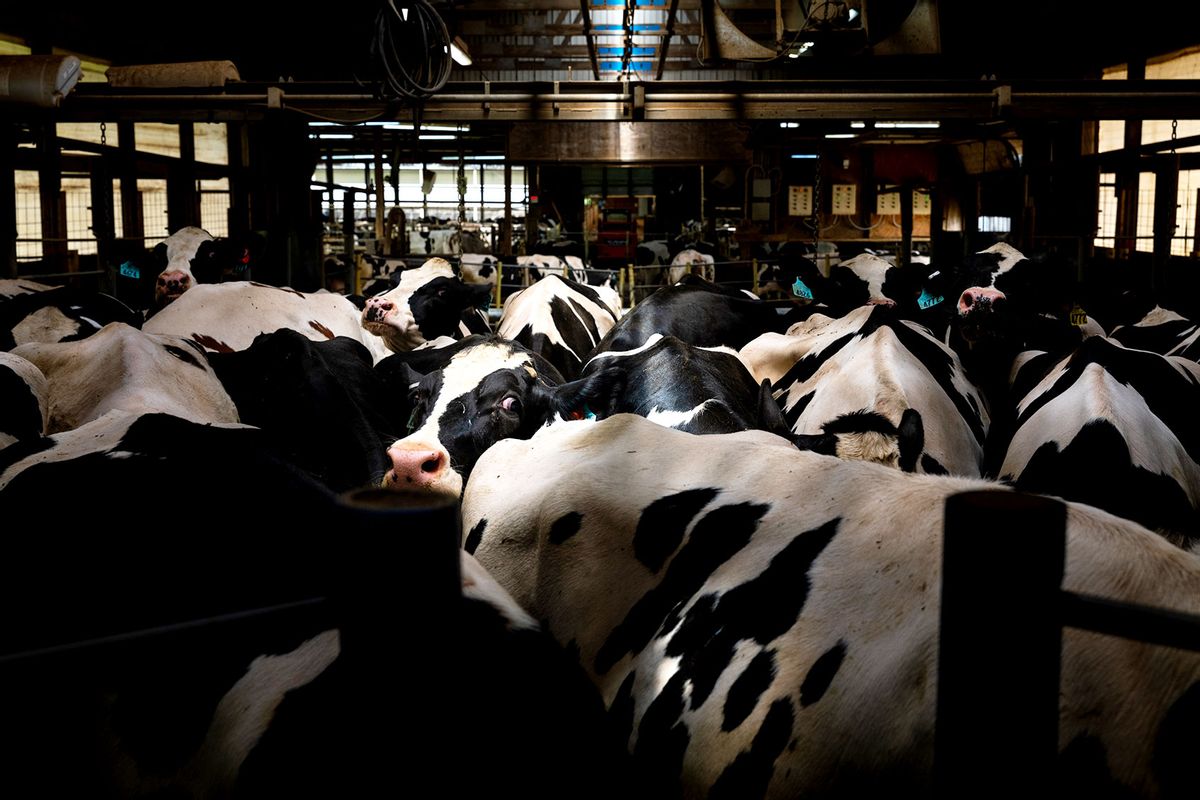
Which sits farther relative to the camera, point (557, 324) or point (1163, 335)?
point (557, 324)

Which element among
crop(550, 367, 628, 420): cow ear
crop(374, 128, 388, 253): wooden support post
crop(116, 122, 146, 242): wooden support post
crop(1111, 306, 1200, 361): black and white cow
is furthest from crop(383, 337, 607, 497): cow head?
crop(116, 122, 146, 242): wooden support post

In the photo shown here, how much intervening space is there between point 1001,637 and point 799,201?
16219 mm

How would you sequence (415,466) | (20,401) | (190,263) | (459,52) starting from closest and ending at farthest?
(415,466) → (20,401) → (190,263) → (459,52)

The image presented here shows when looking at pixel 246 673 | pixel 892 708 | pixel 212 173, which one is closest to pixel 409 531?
pixel 246 673

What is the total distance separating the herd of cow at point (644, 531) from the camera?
154cm

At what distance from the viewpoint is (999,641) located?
3.86 ft

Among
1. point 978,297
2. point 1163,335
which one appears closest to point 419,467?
point 978,297

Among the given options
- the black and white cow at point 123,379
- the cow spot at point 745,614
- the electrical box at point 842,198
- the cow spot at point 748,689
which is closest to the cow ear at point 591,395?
the black and white cow at point 123,379

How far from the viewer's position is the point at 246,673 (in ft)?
5.66

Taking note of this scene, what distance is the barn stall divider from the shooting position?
3.72ft

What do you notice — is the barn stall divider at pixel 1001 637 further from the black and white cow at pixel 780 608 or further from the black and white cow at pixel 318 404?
the black and white cow at pixel 318 404

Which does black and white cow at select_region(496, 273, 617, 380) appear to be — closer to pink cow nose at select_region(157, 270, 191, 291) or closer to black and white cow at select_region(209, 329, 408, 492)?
black and white cow at select_region(209, 329, 408, 492)

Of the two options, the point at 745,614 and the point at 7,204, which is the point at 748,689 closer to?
the point at 745,614

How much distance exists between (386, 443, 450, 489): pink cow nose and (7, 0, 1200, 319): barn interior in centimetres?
337
